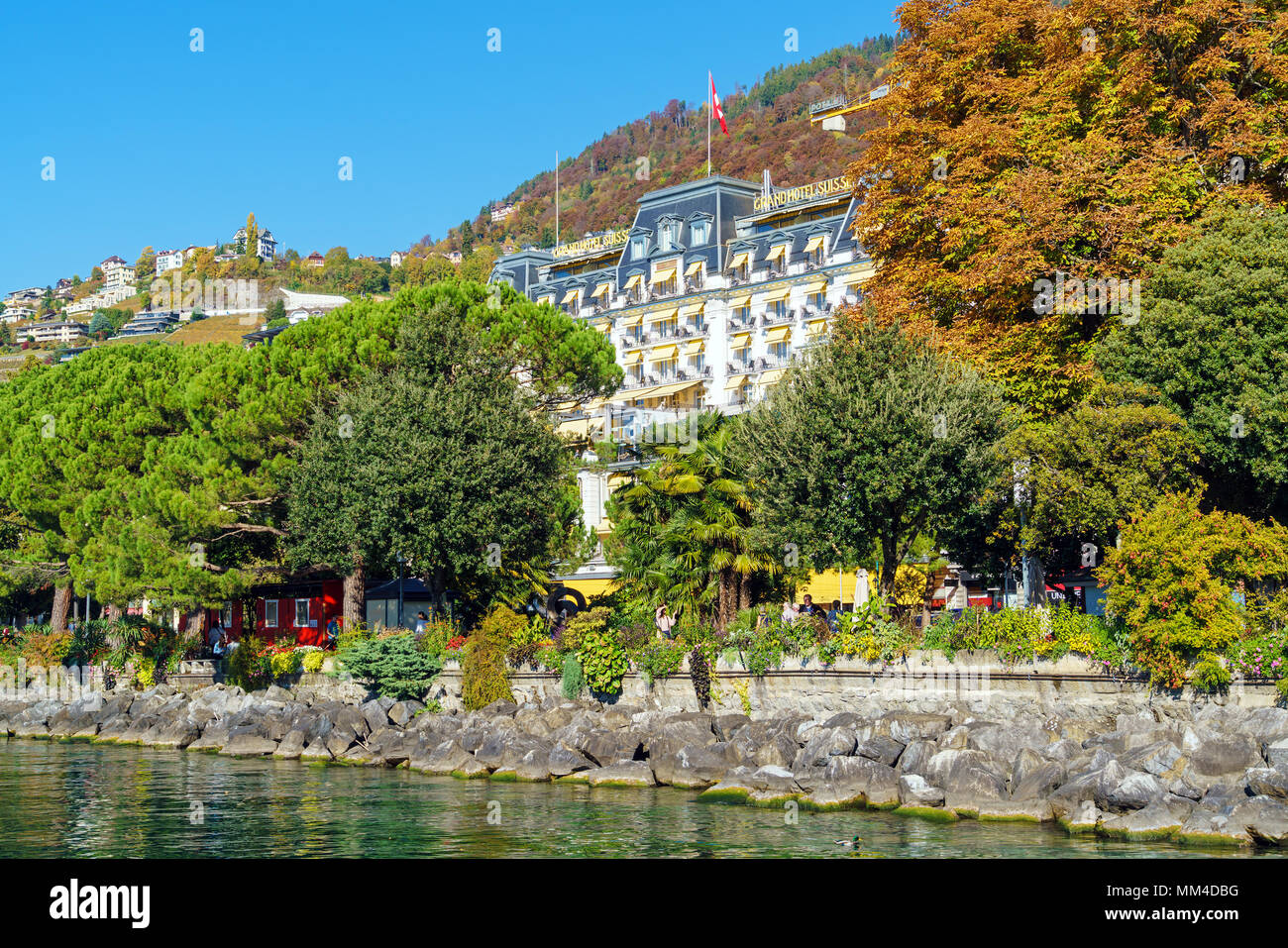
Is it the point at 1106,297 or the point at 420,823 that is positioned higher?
the point at 1106,297

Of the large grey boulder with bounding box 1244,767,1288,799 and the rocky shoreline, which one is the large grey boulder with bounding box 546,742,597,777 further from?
the large grey boulder with bounding box 1244,767,1288,799

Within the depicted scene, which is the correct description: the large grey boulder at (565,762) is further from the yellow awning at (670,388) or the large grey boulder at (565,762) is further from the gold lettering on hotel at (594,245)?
the gold lettering on hotel at (594,245)

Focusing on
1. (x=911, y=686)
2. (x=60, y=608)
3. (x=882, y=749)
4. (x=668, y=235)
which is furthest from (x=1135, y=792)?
(x=668, y=235)

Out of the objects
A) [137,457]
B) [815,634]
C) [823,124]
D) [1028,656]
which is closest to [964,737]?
[1028,656]

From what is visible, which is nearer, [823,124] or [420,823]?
[420,823]

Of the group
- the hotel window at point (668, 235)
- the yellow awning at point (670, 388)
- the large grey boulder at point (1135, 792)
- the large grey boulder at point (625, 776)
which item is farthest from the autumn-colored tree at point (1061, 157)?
the hotel window at point (668, 235)

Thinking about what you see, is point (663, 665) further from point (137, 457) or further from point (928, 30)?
point (137, 457)

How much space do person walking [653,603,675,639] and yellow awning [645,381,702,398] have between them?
150ft

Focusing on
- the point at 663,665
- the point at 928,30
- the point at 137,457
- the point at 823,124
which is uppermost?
the point at 823,124

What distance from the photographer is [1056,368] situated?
3219cm

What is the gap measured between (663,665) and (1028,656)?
10.1 meters

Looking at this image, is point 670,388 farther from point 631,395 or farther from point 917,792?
point 917,792

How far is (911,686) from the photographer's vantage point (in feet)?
96.9

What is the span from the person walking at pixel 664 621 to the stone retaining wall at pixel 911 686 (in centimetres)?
204
